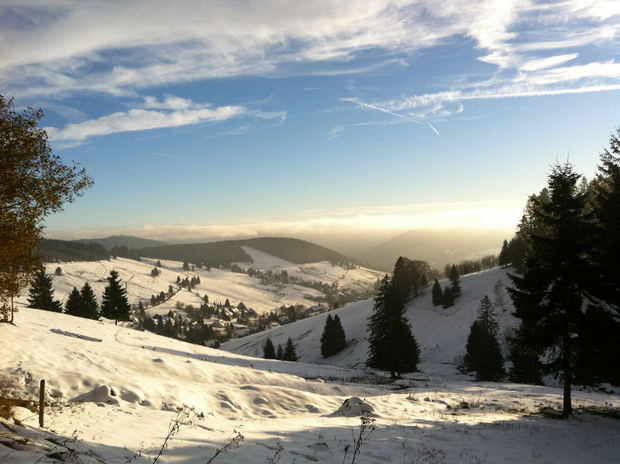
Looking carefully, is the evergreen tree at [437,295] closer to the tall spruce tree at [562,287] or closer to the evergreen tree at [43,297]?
the tall spruce tree at [562,287]

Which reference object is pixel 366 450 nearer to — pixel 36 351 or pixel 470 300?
pixel 36 351

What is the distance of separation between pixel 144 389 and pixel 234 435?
641cm

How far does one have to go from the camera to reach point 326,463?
26.9 ft

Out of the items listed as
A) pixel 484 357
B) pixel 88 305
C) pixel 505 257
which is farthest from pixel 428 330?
pixel 88 305

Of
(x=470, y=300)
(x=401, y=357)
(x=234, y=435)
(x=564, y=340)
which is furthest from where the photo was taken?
(x=470, y=300)

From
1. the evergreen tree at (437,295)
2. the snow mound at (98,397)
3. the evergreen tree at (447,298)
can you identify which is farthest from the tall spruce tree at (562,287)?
the evergreen tree at (437,295)

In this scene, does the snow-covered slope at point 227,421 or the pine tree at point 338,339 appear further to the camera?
the pine tree at point 338,339

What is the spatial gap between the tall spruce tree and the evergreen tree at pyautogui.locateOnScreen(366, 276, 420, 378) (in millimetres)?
22367

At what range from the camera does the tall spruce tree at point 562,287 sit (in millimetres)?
15766

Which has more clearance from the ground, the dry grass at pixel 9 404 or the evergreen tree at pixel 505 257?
the evergreen tree at pixel 505 257

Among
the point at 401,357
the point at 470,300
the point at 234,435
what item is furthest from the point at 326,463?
the point at 470,300

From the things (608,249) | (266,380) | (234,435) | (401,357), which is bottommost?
(401,357)

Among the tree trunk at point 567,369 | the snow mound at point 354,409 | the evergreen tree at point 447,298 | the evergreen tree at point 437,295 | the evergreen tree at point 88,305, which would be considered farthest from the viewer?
the evergreen tree at point 437,295

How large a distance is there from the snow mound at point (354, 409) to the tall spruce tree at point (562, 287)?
8.29 meters
